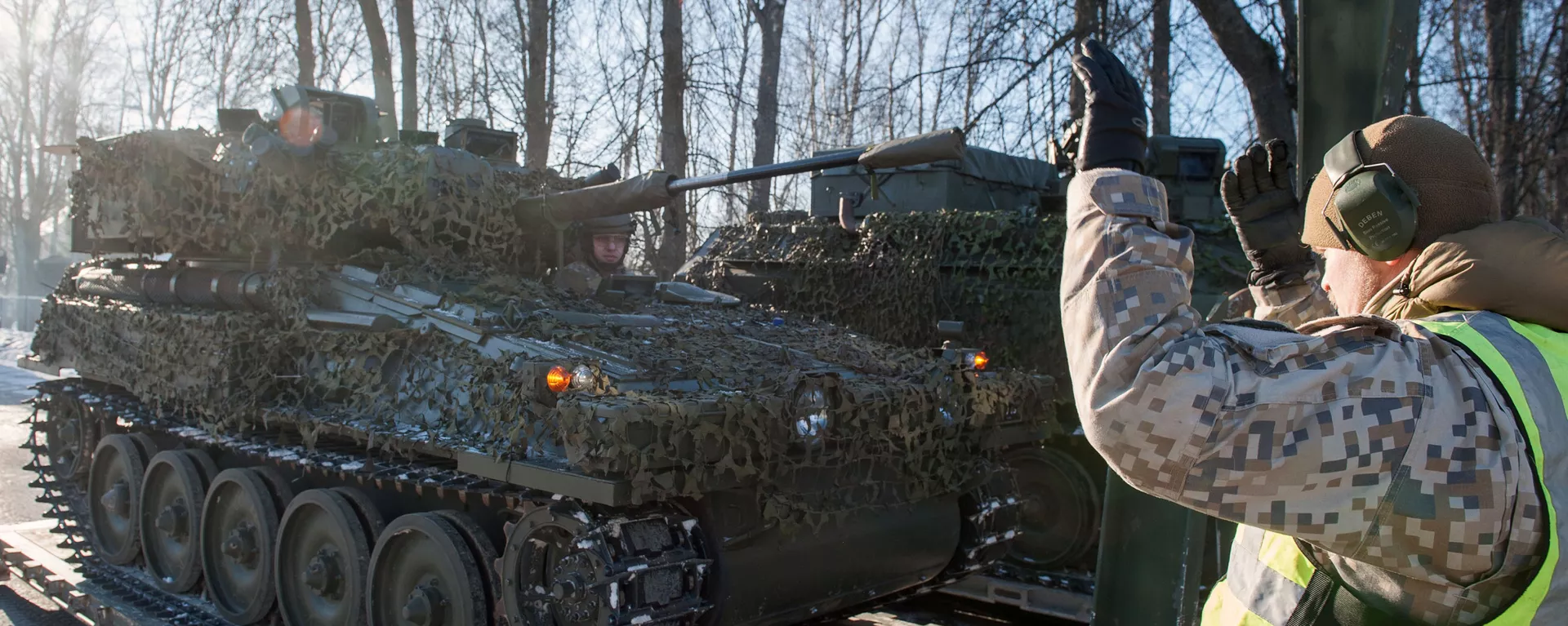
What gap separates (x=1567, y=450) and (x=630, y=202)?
462cm

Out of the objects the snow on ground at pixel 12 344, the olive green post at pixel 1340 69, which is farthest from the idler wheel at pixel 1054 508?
the snow on ground at pixel 12 344

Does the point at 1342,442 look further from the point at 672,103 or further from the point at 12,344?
the point at 12,344

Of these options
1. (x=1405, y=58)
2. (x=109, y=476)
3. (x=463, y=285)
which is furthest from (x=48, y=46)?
(x=1405, y=58)

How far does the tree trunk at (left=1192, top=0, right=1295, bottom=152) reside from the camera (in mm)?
9484

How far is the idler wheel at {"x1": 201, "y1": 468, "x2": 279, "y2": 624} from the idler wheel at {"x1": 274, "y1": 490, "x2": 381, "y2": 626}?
0.15 metres

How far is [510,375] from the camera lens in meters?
4.32

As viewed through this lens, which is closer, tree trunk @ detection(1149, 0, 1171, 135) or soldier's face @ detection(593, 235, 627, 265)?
soldier's face @ detection(593, 235, 627, 265)

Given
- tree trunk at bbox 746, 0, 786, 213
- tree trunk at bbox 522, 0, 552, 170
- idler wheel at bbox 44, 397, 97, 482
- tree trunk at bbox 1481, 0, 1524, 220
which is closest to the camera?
idler wheel at bbox 44, 397, 97, 482

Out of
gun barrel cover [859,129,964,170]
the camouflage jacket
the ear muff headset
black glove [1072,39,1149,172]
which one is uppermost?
gun barrel cover [859,129,964,170]

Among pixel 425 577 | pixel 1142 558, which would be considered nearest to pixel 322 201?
pixel 425 577

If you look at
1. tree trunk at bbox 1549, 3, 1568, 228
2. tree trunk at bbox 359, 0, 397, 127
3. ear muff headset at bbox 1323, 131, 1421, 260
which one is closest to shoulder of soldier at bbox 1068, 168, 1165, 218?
Result: ear muff headset at bbox 1323, 131, 1421, 260

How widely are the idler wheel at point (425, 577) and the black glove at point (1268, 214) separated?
10.5 ft

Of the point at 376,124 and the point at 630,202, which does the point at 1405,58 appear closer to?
the point at 630,202

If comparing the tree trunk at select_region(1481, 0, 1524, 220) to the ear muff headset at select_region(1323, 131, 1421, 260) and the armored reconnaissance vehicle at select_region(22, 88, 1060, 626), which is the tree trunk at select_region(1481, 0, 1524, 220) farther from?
the ear muff headset at select_region(1323, 131, 1421, 260)
